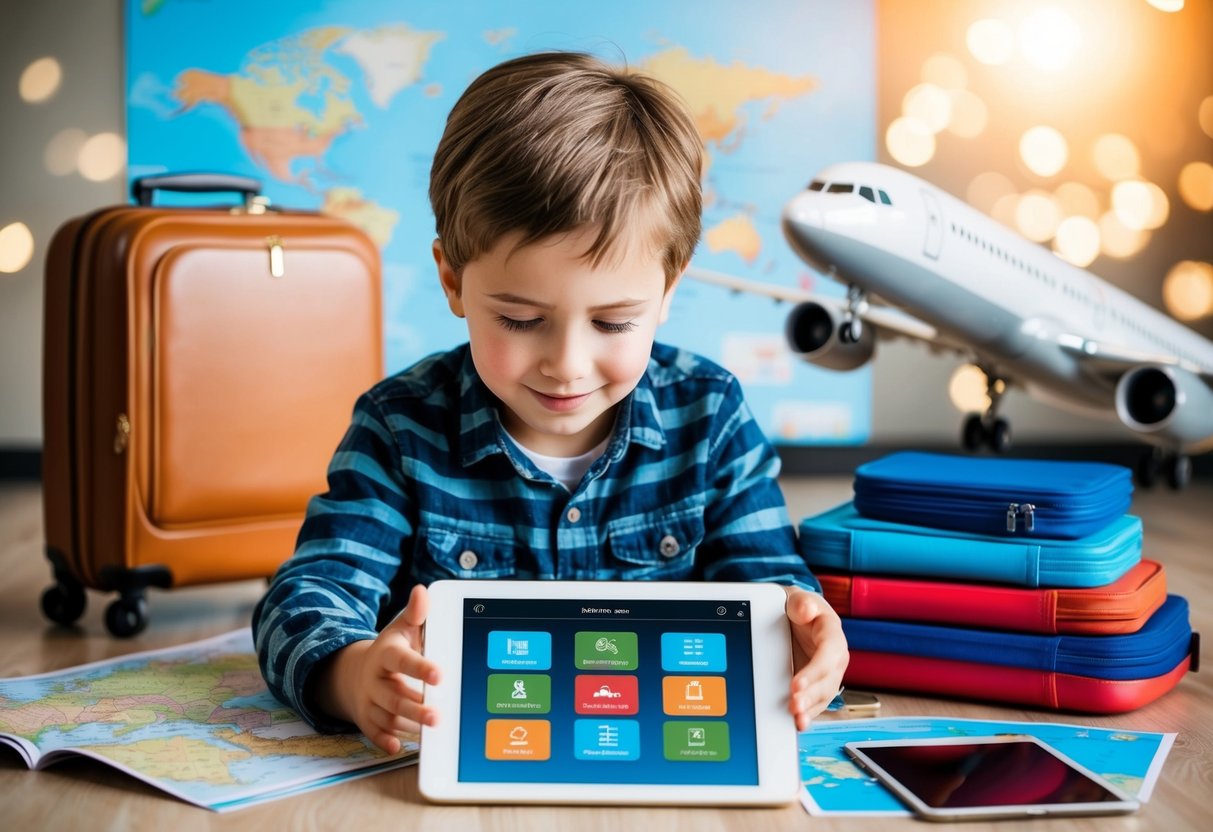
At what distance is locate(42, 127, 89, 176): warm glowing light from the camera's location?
10.4 feet

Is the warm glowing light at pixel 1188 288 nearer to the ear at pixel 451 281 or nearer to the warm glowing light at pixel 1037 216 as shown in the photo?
the warm glowing light at pixel 1037 216

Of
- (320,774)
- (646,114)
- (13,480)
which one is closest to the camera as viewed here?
(320,774)

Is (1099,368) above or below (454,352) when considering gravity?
below

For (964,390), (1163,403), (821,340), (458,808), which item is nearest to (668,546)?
(458,808)

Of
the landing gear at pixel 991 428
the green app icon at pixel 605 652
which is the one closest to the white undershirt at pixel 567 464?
the green app icon at pixel 605 652

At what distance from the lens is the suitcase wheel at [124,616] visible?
135cm

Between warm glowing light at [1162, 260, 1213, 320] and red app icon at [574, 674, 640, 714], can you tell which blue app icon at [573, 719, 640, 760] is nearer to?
red app icon at [574, 674, 640, 714]

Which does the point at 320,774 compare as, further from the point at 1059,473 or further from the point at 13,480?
the point at 13,480

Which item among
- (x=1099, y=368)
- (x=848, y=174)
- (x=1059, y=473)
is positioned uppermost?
(x=848, y=174)

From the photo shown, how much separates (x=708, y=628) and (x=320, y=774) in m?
0.27

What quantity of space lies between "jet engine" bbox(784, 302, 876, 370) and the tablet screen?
84.5 inches

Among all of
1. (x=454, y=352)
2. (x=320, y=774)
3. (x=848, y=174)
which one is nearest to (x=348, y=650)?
(x=320, y=774)

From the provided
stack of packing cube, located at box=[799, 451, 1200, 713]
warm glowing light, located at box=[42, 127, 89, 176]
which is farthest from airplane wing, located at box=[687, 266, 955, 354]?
stack of packing cube, located at box=[799, 451, 1200, 713]

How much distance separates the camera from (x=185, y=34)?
3178 mm
